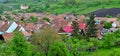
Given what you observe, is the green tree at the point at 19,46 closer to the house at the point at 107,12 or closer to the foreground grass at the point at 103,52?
the foreground grass at the point at 103,52

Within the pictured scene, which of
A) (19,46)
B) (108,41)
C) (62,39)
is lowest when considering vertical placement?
(108,41)

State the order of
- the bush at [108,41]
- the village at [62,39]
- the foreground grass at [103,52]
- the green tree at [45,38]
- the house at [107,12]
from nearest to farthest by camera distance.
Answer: the village at [62,39], the green tree at [45,38], the foreground grass at [103,52], the bush at [108,41], the house at [107,12]

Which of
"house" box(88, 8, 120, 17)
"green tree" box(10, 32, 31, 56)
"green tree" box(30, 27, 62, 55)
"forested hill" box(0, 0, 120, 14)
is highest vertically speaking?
"green tree" box(10, 32, 31, 56)

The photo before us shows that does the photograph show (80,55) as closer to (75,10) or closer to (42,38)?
(42,38)

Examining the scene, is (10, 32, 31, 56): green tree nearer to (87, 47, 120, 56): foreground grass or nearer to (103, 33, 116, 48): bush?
(87, 47, 120, 56): foreground grass

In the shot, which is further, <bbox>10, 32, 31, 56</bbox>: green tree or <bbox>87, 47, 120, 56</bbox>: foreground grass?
<bbox>87, 47, 120, 56</bbox>: foreground grass

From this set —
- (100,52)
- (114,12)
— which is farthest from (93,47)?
(114,12)

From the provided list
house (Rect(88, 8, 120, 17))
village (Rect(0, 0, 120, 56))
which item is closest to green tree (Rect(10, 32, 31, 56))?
village (Rect(0, 0, 120, 56))

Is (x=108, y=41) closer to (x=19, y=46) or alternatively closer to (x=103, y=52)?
(x=103, y=52)

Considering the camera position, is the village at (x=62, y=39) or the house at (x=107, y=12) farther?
the house at (x=107, y=12)

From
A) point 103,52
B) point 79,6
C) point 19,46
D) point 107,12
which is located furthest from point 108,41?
point 79,6

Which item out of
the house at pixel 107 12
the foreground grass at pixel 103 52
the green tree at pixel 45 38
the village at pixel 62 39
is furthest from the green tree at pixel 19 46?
the house at pixel 107 12
